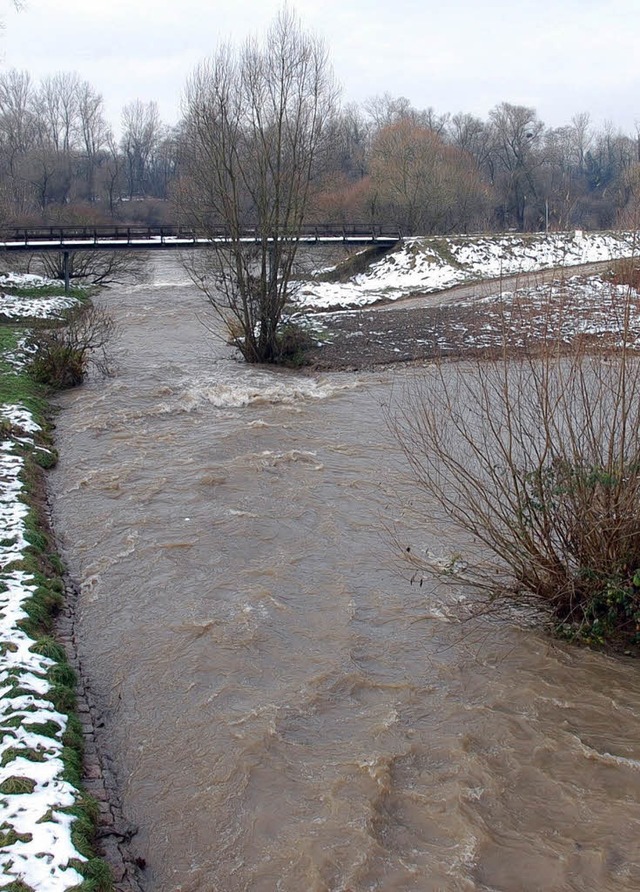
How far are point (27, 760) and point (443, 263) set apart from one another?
33993 millimetres

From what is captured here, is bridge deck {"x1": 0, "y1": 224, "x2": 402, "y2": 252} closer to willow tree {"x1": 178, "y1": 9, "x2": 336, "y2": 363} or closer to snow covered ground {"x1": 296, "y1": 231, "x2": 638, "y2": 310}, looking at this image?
snow covered ground {"x1": 296, "y1": 231, "x2": 638, "y2": 310}

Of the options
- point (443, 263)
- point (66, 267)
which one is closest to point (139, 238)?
point (66, 267)

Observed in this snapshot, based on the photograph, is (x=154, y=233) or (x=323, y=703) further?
(x=154, y=233)

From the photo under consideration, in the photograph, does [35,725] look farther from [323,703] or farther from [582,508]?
[582,508]

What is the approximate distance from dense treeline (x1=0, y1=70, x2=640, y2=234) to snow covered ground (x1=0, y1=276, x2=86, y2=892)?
583cm

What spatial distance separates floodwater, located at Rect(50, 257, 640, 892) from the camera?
5301 millimetres

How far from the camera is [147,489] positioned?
11664mm

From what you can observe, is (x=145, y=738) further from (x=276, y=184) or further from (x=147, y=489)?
(x=276, y=184)

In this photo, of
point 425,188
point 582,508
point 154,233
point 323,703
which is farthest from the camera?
point 425,188

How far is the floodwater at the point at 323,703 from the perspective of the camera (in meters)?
5.30

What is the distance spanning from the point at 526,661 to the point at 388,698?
4.49ft

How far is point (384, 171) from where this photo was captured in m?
43.9

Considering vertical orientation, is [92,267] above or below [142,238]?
below

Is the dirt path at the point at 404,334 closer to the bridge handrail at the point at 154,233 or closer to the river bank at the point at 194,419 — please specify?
the river bank at the point at 194,419
